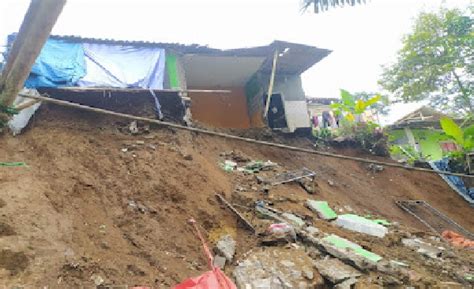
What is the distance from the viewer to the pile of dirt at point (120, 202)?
334cm

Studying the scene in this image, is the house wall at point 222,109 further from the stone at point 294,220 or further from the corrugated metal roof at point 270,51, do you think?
the stone at point 294,220

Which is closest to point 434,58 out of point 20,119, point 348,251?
point 348,251

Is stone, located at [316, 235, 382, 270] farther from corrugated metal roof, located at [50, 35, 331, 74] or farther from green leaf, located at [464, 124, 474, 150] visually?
green leaf, located at [464, 124, 474, 150]

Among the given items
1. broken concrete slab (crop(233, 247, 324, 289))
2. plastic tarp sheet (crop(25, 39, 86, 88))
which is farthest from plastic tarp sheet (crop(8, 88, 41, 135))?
broken concrete slab (crop(233, 247, 324, 289))

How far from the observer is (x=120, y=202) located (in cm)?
484

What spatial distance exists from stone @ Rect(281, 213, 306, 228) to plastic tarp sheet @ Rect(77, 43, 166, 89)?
4.74 m

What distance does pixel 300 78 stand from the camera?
39.8 feet

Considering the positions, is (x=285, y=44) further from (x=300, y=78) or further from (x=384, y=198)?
(x=384, y=198)

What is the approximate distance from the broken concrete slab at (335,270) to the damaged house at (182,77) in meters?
3.93

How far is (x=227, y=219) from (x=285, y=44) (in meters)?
6.56

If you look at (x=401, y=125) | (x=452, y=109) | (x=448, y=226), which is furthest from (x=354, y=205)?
(x=452, y=109)

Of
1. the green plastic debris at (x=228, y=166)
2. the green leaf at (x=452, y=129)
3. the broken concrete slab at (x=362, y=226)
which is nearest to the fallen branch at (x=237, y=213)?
the green plastic debris at (x=228, y=166)

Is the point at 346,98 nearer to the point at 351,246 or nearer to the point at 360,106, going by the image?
the point at 360,106

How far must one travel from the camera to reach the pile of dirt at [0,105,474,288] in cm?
334
